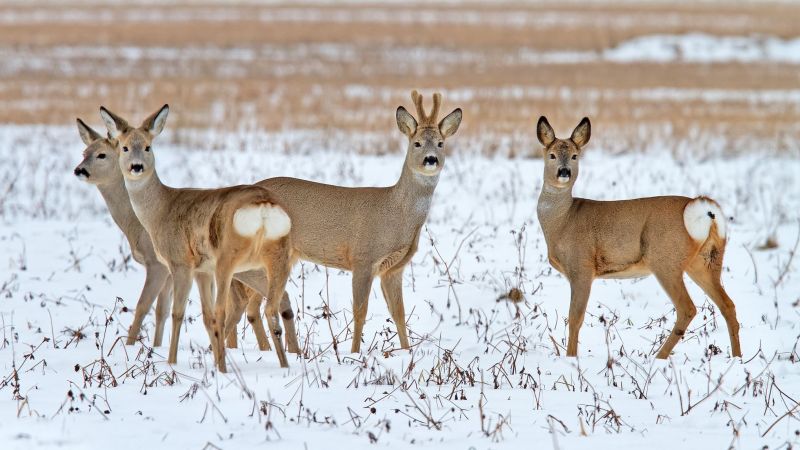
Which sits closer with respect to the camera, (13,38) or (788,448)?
(788,448)

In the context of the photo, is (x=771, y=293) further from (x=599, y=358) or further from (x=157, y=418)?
(x=157, y=418)

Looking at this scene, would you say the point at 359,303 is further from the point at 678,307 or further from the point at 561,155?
the point at 678,307

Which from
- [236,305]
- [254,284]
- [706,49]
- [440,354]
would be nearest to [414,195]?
[440,354]

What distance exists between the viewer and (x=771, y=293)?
33.1ft

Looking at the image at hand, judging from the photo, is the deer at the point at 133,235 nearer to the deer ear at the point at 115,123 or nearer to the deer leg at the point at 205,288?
the deer leg at the point at 205,288

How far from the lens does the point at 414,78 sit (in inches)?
1109

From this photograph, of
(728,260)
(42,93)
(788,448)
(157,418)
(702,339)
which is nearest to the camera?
(788,448)

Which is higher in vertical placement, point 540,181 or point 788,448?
point 540,181

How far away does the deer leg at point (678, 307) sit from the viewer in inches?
318

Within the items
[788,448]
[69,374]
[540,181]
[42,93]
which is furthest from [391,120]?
[788,448]

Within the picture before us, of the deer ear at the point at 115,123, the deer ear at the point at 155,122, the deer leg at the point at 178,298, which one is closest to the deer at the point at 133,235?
the deer leg at the point at 178,298

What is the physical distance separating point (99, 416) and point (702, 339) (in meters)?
4.75

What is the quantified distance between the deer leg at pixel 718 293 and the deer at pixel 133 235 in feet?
10.8

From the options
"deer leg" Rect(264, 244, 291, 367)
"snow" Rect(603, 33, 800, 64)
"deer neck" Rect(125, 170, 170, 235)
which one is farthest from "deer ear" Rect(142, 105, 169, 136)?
"snow" Rect(603, 33, 800, 64)
